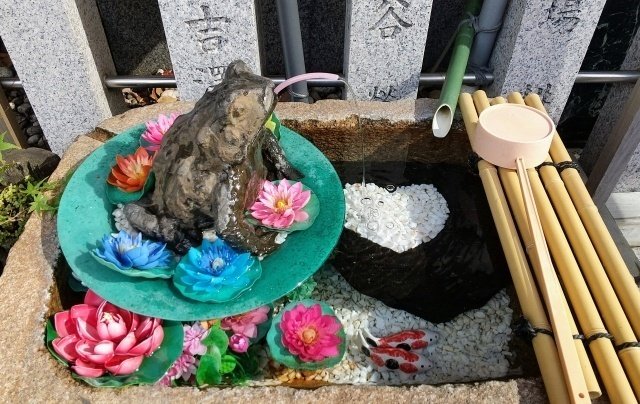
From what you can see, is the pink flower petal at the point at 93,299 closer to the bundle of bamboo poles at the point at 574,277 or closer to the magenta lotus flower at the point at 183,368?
the magenta lotus flower at the point at 183,368

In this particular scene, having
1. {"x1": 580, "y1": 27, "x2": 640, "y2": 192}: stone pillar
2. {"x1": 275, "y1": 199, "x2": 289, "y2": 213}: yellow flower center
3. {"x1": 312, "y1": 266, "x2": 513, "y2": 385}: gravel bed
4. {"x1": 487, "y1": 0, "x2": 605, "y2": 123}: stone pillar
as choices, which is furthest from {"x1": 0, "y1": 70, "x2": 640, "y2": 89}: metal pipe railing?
{"x1": 312, "y1": 266, "x2": 513, "y2": 385}: gravel bed

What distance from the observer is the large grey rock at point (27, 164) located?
3.08m

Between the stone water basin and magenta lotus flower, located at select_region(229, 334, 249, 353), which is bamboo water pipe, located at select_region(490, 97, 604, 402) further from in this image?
magenta lotus flower, located at select_region(229, 334, 249, 353)

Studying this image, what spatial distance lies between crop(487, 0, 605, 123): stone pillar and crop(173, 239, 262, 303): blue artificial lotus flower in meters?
2.29

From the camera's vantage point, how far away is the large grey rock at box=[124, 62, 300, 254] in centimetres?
209

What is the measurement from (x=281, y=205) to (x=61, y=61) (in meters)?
1.97

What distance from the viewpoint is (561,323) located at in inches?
79.4

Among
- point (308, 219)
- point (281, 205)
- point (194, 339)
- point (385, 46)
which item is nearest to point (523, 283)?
point (308, 219)

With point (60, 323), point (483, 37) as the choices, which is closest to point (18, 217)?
point (60, 323)

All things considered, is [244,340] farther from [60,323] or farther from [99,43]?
[99,43]

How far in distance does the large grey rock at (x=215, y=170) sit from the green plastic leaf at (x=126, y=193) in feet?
0.29

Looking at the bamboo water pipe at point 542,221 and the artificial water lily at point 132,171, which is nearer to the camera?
the bamboo water pipe at point 542,221

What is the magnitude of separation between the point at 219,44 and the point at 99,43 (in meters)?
1.01

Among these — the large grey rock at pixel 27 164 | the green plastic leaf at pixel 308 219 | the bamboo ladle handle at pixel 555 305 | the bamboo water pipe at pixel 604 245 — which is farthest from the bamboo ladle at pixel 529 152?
the large grey rock at pixel 27 164
